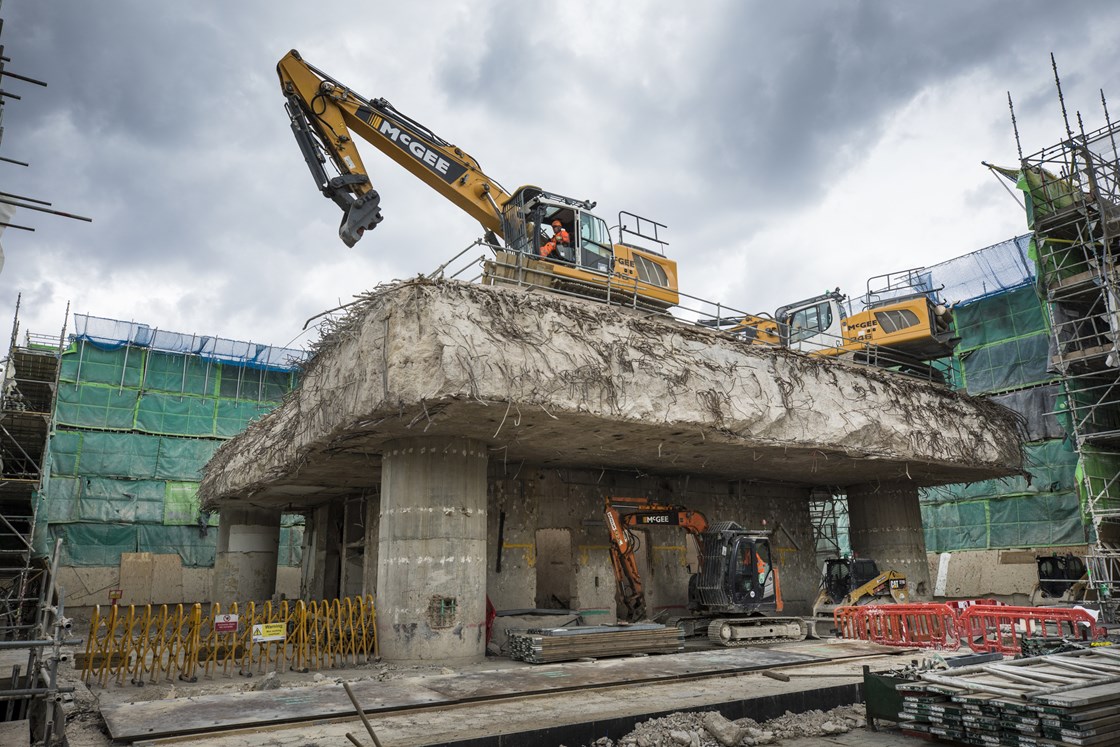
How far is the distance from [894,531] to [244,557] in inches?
864

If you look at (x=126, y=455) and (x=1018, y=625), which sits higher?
(x=126, y=455)

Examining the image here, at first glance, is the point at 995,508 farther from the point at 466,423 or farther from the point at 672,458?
the point at 466,423

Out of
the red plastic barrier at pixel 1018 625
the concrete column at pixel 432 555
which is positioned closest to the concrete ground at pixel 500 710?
the concrete column at pixel 432 555

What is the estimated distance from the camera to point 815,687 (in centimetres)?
1002

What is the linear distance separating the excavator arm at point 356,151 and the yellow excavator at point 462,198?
0.02m

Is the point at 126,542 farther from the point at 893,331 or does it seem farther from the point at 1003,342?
the point at 1003,342

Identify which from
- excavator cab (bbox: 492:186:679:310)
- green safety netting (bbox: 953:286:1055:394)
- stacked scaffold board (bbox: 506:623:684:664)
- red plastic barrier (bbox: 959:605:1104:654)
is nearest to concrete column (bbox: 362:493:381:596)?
stacked scaffold board (bbox: 506:623:684:664)

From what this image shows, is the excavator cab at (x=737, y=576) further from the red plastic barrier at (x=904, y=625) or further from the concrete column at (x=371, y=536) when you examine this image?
the concrete column at (x=371, y=536)

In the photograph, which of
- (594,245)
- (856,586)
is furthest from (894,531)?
(594,245)

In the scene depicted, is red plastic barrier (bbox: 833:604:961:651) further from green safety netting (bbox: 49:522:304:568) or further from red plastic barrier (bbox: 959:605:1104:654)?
green safety netting (bbox: 49:522:304:568)

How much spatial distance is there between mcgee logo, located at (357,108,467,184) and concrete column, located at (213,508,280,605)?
50.9 feet

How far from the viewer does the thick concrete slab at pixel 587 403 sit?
1220 cm

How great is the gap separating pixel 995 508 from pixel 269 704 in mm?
29595

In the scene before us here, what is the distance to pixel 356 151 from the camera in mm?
16875
